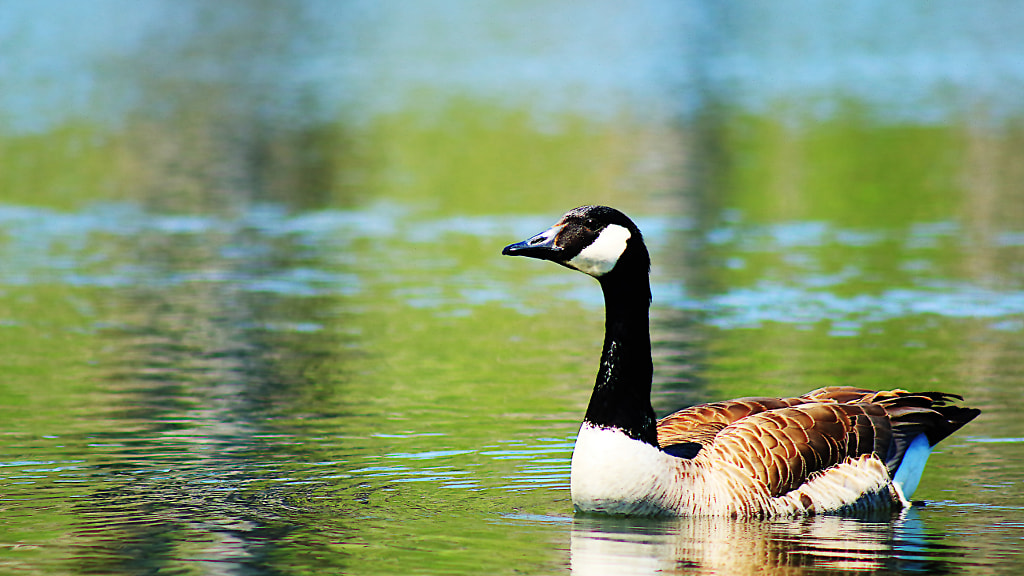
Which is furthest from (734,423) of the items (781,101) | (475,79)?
(475,79)

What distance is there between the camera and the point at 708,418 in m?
11.9

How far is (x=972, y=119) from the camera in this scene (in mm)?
47156

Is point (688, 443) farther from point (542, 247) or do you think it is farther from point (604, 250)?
point (542, 247)

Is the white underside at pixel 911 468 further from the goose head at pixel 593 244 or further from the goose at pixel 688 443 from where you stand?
the goose head at pixel 593 244

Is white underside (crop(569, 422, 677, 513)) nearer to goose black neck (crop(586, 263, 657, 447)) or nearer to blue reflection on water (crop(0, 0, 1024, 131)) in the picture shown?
goose black neck (crop(586, 263, 657, 447))

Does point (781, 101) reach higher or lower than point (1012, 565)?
higher

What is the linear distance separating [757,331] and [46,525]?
10.1 meters

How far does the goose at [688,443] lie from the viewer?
36.1 ft

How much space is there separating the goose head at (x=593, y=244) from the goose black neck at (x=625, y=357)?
8cm

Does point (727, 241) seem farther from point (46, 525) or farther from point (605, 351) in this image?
point (46, 525)

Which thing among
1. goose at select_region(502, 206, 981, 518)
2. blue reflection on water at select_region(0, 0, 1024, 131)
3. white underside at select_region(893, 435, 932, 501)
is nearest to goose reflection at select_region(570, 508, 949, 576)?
goose at select_region(502, 206, 981, 518)

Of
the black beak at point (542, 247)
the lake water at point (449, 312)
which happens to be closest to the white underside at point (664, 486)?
the lake water at point (449, 312)

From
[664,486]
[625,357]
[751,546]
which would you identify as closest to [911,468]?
[751,546]

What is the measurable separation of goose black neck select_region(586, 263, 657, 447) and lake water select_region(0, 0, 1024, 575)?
77 cm
